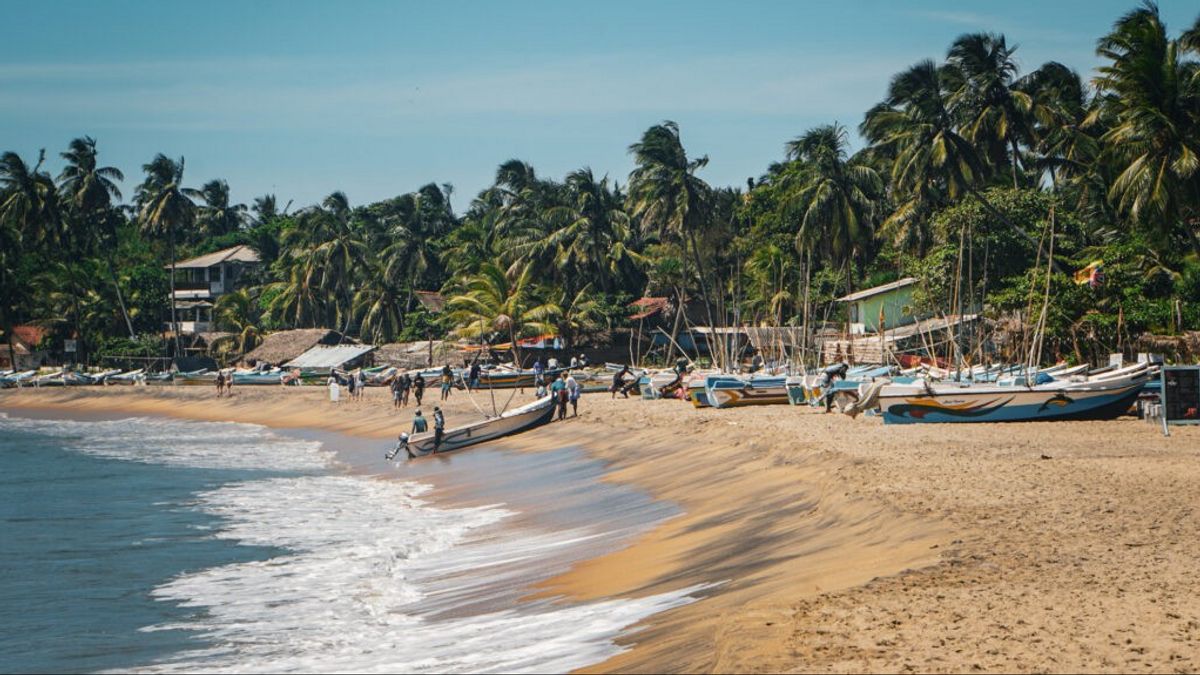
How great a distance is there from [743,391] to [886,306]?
1984cm

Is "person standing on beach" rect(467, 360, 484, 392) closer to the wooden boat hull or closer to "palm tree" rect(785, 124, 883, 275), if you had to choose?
"palm tree" rect(785, 124, 883, 275)

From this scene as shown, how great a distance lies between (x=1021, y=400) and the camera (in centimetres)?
2453

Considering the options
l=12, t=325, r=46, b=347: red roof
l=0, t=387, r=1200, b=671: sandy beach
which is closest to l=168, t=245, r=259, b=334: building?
l=12, t=325, r=46, b=347: red roof

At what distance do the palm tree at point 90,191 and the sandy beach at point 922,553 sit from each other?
74297 millimetres

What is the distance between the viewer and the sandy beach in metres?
8.11

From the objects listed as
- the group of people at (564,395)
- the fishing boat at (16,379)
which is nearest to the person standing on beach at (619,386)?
the group of people at (564,395)

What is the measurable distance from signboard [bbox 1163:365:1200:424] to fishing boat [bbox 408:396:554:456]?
58.9 feet

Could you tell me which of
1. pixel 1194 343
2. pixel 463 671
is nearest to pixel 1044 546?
pixel 463 671

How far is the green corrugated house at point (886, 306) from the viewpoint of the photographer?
2000 inches

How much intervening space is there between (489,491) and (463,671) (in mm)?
14291

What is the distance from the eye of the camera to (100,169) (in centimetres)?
8781

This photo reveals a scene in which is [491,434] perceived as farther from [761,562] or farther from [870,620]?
[870,620]

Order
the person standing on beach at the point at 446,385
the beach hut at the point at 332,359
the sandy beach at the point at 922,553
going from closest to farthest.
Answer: the sandy beach at the point at 922,553 → the person standing on beach at the point at 446,385 → the beach hut at the point at 332,359

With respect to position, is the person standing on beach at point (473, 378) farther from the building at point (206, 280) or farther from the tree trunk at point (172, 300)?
the building at point (206, 280)
